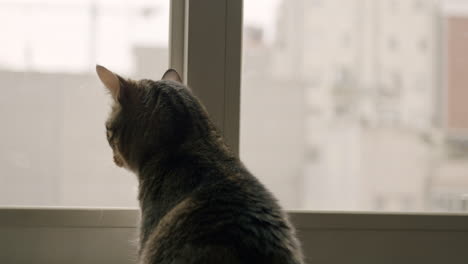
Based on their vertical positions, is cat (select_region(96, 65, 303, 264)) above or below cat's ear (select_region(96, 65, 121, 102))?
below

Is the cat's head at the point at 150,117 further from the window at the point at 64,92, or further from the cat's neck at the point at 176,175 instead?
the window at the point at 64,92

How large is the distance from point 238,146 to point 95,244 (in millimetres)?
407

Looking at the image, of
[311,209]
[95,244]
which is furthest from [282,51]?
[95,244]

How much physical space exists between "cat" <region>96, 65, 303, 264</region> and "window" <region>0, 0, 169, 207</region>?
0.68ft

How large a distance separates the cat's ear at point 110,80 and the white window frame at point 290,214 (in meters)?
0.25

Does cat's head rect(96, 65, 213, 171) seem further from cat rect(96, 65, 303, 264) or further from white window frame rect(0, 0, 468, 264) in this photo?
white window frame rect(0, 0, 468, 264)

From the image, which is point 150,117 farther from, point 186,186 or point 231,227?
point 231,227

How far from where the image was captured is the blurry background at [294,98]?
1447 millimetres

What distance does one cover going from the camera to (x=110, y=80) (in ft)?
3.88

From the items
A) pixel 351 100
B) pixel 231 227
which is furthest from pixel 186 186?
pixel 351 100

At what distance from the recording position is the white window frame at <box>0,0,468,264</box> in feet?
4.54

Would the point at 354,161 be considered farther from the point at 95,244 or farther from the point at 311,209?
the point at 95,244

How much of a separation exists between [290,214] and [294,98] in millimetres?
296

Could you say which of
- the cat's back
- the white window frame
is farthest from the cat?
the white window frame
